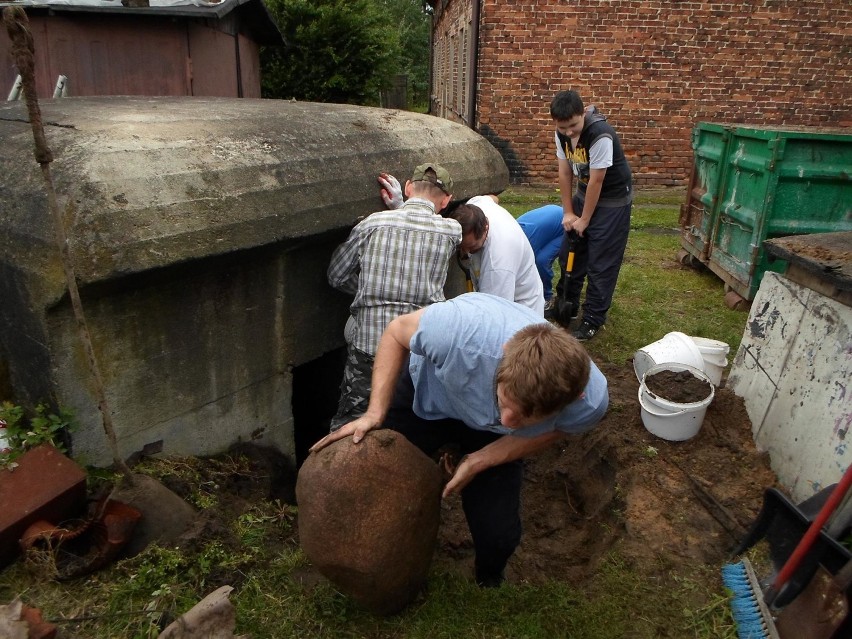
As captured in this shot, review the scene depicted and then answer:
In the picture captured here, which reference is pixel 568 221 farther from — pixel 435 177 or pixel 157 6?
pixel 157 6

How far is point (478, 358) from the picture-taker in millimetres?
2289

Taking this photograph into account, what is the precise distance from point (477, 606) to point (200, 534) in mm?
1186

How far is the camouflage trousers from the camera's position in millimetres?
3428

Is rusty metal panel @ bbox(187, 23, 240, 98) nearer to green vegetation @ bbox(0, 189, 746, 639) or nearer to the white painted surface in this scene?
green vegetation @ bbox(0, 189, 746, 639)

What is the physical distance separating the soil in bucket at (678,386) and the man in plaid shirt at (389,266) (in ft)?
4.86

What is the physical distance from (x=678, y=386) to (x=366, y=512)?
7.71 feet

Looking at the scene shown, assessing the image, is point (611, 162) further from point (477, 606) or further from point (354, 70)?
point (354, 70)

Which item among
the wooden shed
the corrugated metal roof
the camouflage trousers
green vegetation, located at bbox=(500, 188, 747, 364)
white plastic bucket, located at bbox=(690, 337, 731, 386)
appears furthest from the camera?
the wooden shed

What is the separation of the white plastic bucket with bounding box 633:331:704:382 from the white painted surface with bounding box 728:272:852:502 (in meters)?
0.29

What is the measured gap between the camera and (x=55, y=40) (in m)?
7.42

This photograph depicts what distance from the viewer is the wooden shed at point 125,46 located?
7.34 m

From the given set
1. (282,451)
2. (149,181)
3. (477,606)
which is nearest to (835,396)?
(477,606)

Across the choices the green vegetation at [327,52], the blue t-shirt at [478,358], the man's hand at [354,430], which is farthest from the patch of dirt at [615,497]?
the green vegetation at [327,52]

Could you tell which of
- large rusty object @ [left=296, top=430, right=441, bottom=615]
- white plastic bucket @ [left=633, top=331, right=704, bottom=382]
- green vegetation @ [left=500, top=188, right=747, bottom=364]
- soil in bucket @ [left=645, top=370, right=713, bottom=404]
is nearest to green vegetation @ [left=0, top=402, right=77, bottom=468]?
large rusty object @ [left=296, top=430, right=441, bottom=615]
